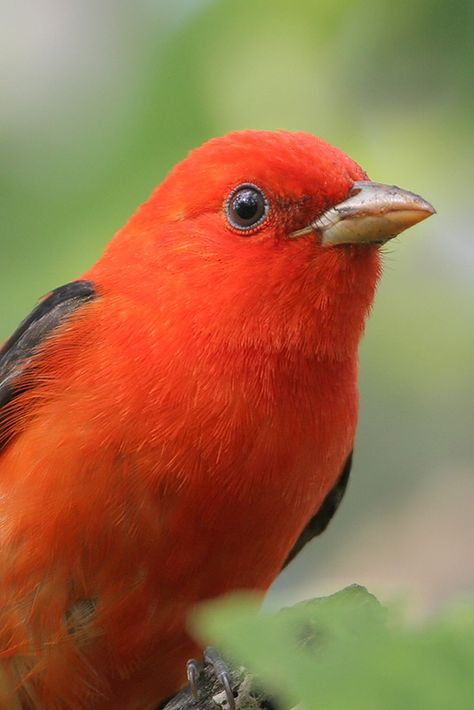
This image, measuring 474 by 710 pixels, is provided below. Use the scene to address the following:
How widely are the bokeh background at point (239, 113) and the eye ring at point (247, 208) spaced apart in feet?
0.90

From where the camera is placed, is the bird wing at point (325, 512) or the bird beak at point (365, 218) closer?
the bird beak at point (365, 218)

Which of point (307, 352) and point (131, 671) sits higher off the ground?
point (307, 352)

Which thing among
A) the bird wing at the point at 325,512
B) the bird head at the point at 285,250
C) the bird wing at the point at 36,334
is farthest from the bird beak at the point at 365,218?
the bird wing at the point at 325,512

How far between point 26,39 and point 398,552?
4.03 m

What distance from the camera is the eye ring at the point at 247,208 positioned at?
371 cm

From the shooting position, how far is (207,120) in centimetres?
314

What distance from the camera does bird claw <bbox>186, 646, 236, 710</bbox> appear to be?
3.40m

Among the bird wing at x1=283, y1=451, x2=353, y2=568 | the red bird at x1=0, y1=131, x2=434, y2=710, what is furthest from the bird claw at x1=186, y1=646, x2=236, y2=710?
the bird wing at x1=283, y1=451, x2=353, y2=568

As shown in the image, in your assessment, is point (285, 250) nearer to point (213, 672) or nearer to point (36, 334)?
point (36, 334)

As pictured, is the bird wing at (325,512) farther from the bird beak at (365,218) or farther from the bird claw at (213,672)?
the bird beak at (365,218)

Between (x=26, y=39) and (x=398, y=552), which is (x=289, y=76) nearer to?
(x=26, y=39)

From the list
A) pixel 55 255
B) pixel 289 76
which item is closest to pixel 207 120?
pixel 289 76

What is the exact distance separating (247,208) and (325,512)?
179 centimetres

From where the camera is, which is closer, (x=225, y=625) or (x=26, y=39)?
(x=225, y=625)
